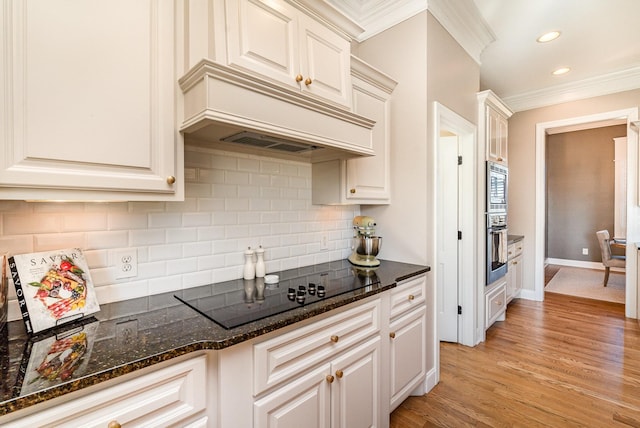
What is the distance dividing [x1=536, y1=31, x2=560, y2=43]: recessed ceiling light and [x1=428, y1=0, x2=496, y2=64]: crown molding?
448mm

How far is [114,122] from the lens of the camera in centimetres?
105

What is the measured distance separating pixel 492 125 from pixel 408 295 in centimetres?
224

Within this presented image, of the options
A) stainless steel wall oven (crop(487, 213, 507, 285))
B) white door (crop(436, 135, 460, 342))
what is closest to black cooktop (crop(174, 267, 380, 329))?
white door (crop(436, 135, 460, 342))

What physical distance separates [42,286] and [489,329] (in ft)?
12.1

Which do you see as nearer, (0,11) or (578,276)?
(0,11)

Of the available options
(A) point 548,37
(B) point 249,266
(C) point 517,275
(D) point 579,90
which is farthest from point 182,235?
(D) point 579,90

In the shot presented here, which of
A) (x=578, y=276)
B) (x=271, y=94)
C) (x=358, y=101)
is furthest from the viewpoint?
(x=578, y=276)

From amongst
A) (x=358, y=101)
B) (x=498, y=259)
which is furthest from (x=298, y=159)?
(x=498, y=259)

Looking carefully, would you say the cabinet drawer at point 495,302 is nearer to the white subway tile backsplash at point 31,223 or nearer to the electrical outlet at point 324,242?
the electrical outlet at point 324,242

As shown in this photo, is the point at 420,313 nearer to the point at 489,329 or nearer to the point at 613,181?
the point at 489,329

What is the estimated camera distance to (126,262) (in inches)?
52.2

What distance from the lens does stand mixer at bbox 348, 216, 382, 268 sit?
6.80 feet

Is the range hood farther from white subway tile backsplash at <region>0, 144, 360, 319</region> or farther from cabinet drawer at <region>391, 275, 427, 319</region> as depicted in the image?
cabinet drawer at <region>391, 275, 427, 319</region>

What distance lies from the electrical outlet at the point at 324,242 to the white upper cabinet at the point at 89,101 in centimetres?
116
